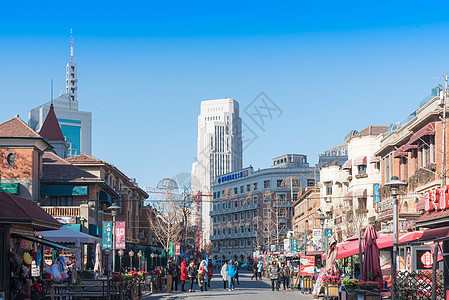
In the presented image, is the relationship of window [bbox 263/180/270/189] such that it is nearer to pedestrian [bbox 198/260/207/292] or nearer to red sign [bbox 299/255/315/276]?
red sign [bbox 299/255/315/276]

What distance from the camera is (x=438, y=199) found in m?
21.1

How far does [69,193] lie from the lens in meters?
51.4

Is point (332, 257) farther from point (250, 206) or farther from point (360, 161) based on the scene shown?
point (250, 206)

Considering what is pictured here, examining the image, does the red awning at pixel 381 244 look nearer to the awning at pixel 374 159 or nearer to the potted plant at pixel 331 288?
the potted plant at pixel 331 288

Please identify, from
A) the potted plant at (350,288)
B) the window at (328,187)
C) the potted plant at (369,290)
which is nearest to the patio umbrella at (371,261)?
the potted plant at (350,288)

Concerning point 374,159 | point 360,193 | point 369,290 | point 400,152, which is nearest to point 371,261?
point 369,290

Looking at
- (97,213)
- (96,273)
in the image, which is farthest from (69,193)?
(96,273)

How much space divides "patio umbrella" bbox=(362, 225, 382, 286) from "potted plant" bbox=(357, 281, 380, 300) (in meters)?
1.90

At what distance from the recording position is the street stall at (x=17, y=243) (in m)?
16.6

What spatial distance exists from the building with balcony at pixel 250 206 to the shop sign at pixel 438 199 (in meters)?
101

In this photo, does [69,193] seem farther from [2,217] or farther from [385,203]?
[2,217]

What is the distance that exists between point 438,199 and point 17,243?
1300 centimetres

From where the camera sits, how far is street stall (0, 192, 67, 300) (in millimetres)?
16625

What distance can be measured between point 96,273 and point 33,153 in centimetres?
1435
